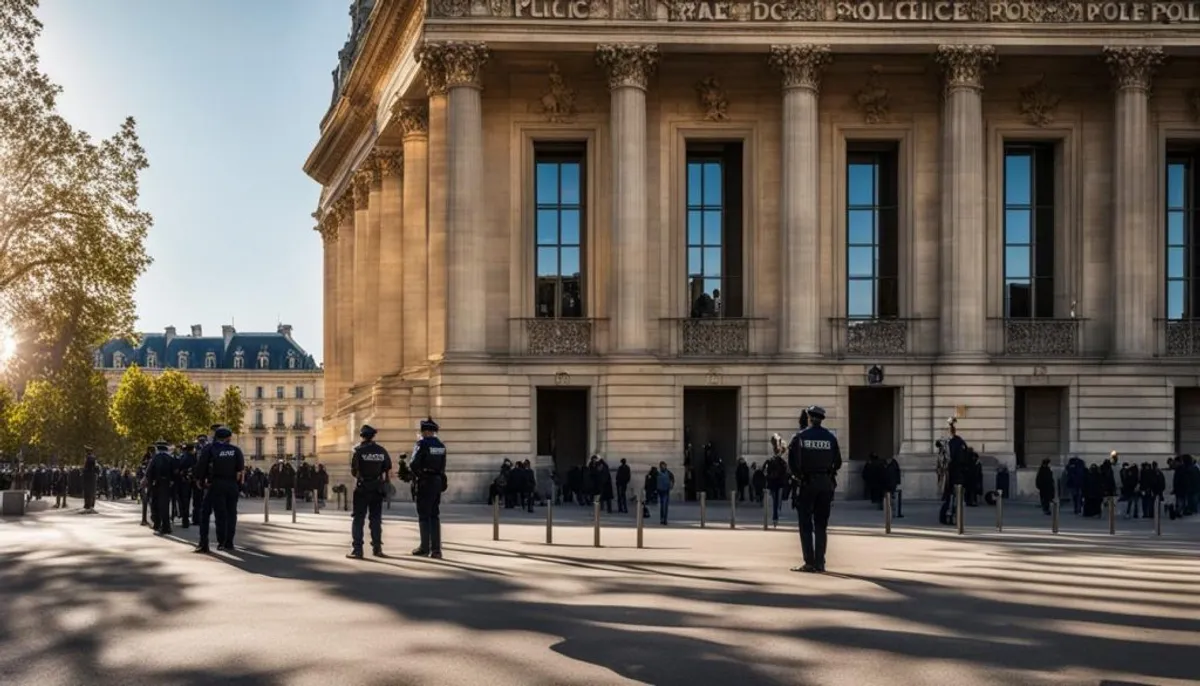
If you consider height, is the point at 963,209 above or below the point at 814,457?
above

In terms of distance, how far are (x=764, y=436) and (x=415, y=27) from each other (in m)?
18.4

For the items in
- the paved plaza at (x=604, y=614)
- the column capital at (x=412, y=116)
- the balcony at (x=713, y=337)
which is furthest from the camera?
the column capital at (x=412, y=116)

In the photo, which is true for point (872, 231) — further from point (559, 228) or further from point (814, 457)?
point (814, 457)

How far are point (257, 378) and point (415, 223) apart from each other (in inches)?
4919

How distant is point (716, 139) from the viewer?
51094 millimetres

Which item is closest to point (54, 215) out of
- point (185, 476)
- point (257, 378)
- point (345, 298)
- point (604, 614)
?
point (185, 476)

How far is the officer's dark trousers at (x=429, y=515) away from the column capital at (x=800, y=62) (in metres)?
28.8

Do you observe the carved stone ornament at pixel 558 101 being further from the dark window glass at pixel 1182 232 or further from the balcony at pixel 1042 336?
the dark window glass at pixel 1182 232

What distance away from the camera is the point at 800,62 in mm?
48188

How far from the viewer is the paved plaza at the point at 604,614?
470 inches

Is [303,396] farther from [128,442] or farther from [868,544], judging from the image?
[868,544]

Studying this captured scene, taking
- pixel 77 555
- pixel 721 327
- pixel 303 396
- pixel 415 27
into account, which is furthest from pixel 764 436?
pixel 303 396

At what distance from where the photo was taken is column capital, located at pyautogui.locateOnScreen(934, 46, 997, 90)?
157ft

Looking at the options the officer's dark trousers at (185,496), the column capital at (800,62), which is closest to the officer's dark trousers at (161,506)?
the officer's dark trousers at (185,496)
